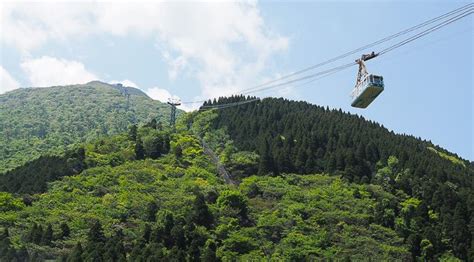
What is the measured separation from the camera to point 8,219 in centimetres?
6581

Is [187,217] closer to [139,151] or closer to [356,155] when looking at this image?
[139,151]

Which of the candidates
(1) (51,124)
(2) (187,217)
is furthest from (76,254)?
(1) (51,124)

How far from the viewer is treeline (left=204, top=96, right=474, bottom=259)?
235ft

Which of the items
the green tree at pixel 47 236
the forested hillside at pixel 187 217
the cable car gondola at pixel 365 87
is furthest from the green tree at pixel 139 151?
the cable car gondola at pixel 365 87

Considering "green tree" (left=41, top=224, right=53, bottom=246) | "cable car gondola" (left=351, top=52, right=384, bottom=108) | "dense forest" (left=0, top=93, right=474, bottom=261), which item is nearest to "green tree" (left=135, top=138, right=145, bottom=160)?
"dense forest" (left=0, top=93, right=474, bottom=261)

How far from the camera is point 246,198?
7562 centimetres

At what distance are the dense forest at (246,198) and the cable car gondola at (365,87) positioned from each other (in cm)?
2662

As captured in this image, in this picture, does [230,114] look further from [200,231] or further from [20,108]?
[20,108]

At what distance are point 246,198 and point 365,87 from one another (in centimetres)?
4439

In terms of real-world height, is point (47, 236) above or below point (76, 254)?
above

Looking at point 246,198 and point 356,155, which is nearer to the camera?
point 246,198

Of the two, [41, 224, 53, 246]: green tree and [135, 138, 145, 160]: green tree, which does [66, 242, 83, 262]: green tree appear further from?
[135, 138, 145, 160]: green tree

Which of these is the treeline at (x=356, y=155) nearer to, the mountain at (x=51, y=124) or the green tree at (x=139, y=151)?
the green tree at (x=139, y=151)

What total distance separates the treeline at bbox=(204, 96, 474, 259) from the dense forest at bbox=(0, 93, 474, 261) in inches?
8.1
